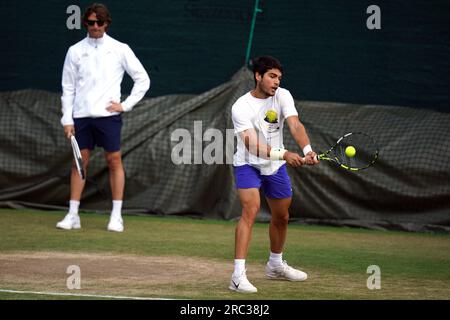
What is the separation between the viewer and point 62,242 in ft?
30.3

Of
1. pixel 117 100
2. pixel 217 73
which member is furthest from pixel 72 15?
pixel 117 100

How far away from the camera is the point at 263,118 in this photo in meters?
7.36

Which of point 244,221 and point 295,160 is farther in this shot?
point 244,221

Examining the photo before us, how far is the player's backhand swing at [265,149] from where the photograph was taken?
23.4ft

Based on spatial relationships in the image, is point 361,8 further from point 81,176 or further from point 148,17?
point 81,176

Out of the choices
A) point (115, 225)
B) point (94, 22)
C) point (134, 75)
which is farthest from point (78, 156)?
point (94, 22)

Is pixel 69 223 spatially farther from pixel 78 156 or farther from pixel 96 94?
pixel 96 94

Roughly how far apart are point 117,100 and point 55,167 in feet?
6.32

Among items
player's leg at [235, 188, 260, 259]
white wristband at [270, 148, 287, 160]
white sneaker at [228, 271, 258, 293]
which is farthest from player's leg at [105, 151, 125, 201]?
white sneaker at [228, 271, 258, 293]

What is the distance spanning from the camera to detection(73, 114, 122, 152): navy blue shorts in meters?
10.1

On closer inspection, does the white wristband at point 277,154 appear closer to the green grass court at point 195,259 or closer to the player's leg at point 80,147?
the green grass court at point 195,259

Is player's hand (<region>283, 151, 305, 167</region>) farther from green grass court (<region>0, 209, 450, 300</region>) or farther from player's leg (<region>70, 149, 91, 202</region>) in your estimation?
player's leg (<region>70, 149, 91, 202</region>)

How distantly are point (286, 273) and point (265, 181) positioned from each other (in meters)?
0.67

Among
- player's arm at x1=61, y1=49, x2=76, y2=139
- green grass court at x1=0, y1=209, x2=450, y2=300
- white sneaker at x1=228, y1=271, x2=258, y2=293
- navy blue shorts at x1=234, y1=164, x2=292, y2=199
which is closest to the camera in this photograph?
white sneaker at x1=228, y1=271, x2=258, y2=293
